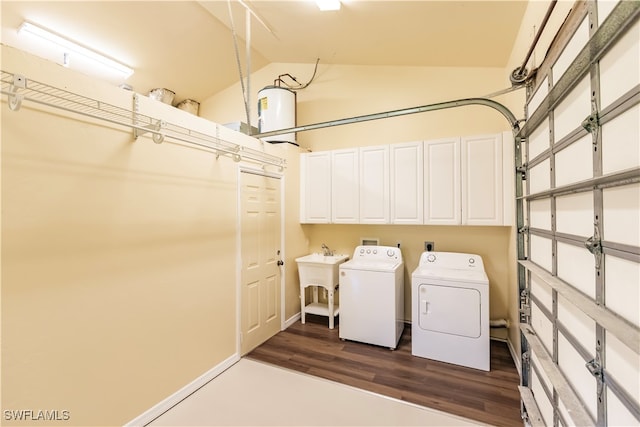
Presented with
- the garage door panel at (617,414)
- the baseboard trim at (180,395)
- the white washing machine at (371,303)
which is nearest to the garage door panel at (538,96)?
the garage door panel at (617,414)

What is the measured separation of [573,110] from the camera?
125cm

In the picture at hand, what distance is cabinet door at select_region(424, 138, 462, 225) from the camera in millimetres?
3018

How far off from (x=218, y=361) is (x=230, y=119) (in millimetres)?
3834

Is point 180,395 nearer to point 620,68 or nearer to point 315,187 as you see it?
point 315,187

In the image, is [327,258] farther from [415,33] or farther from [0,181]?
[0,181]

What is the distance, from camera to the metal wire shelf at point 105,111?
1.31 m

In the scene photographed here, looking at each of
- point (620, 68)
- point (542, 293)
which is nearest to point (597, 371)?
point (542, 293)

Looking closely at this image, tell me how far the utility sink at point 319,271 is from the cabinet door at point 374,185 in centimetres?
68

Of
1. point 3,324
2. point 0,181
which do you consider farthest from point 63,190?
point 3,324

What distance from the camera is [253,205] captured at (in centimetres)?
306

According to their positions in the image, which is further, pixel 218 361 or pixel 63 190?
pixel 218 361

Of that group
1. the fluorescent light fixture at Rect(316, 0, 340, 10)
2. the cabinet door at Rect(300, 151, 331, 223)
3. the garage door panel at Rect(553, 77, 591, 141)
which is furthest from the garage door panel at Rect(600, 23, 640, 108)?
the cabinet door at Rect(300, 151, 331, 223)

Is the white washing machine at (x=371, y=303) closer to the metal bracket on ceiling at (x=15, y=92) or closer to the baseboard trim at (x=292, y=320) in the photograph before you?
the baseboard trim at (x=292, y=320)

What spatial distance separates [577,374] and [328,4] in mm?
3092
